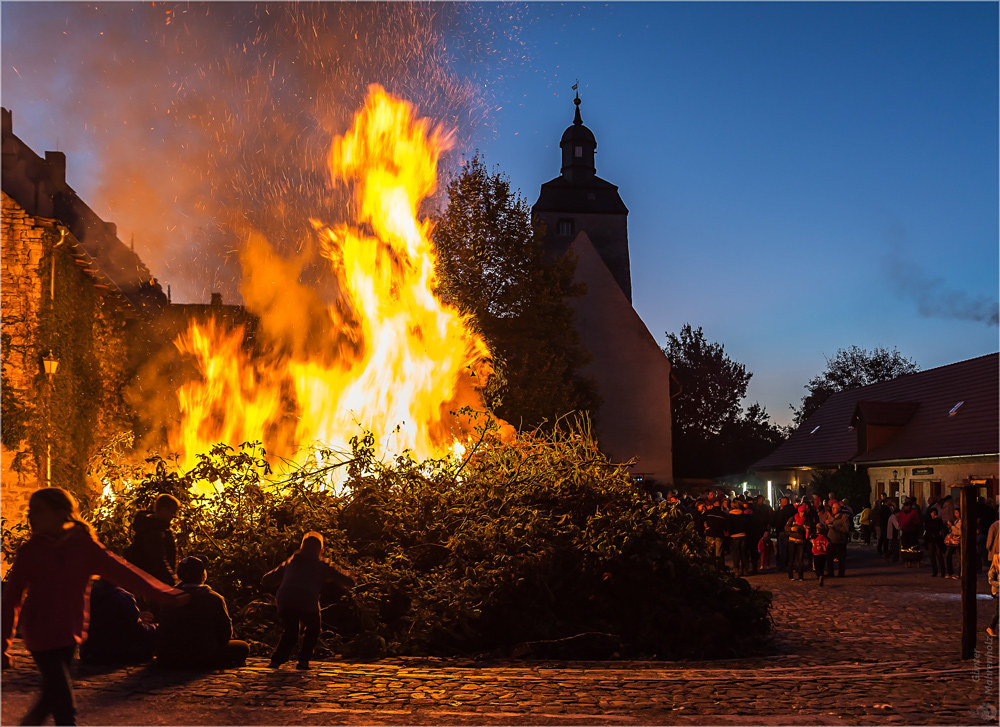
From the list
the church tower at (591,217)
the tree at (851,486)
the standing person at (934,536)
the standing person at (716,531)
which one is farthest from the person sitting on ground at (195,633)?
the church tower at (591,217)

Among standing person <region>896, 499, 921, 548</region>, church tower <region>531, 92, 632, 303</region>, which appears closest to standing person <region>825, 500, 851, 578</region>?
standing person <region>896, 499, 921, 548</region>

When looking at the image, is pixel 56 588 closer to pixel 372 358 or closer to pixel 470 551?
pixel 470 551

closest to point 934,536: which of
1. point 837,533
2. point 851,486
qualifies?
point 837,533

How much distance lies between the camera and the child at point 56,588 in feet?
16.2

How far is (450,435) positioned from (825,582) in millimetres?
8408

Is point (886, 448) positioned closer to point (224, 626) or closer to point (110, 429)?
point (110, 429)

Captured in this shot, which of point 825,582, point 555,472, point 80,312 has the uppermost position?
point 80,312

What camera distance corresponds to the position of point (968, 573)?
32.6ft

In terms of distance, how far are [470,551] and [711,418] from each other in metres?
60.0

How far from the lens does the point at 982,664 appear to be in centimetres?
943

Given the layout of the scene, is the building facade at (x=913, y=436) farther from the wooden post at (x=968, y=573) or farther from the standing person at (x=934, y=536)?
the wooden post at (x=968, y=573)

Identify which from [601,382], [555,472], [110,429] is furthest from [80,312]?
[601,382]

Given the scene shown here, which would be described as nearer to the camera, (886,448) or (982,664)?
(982,664)

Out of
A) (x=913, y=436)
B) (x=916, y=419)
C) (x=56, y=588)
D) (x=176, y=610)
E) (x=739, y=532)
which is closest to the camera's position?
(x=56, y=588)
